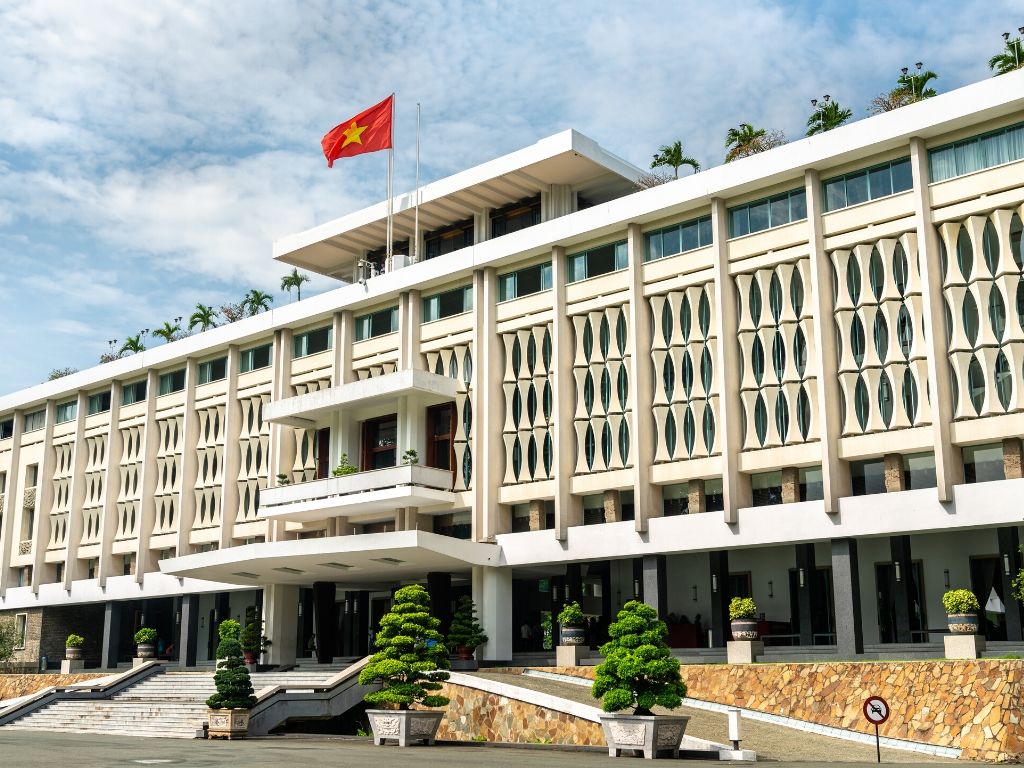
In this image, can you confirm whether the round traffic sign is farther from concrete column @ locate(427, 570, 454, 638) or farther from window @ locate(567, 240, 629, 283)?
concrete column @ locate(427, 570, 454, 638)

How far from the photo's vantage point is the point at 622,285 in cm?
3844

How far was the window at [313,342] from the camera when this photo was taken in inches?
1882

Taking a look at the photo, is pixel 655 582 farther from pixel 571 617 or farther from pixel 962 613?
pixel 962 613

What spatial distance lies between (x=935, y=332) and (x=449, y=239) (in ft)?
77.8

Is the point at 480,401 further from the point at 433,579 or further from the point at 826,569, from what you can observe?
the point at 826,569

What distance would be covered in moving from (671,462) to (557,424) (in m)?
4.47

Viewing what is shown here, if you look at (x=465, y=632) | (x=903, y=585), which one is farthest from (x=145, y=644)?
(x=903, y=585)

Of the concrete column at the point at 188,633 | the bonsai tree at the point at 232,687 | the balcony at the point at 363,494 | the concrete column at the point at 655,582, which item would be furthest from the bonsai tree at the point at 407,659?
the concrete column at the point at 188,633

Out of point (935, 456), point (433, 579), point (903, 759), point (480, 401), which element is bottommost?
point (903, 759)

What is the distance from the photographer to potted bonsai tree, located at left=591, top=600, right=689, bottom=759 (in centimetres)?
2392

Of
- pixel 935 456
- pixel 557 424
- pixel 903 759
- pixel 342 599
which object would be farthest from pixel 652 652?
pixel 342 599

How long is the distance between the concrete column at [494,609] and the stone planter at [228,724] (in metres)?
9.83

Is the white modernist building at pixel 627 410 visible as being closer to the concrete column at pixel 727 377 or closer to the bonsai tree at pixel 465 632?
the concrete column at pixel 727 377

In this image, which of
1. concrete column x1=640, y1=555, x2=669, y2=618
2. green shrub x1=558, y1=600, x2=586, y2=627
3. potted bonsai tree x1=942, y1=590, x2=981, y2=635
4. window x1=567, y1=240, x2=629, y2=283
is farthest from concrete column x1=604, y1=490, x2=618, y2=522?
potted bonsai tree x1=942, y1=590, x2=981, y2=635
